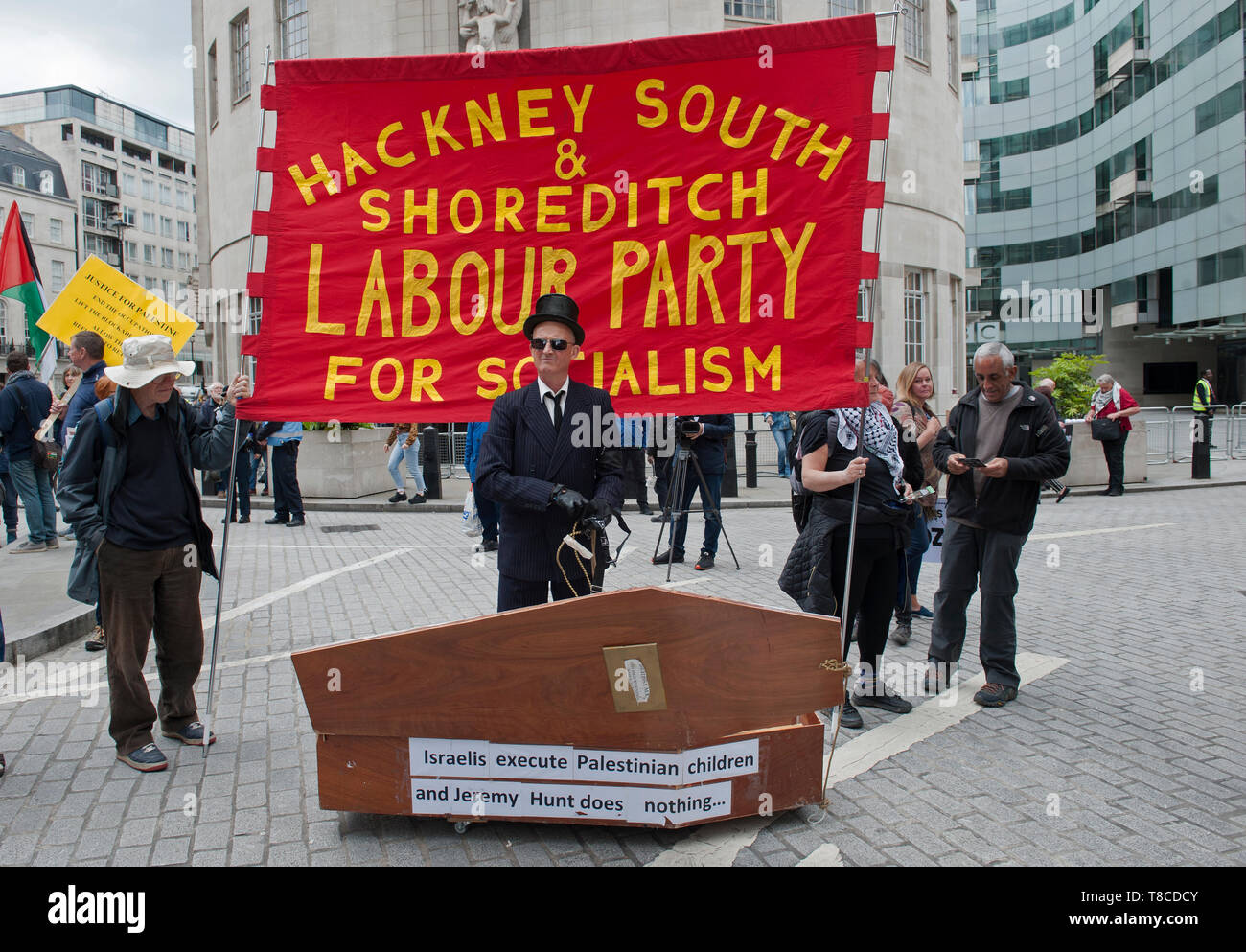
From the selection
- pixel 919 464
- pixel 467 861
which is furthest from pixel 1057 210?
pixel 467 861

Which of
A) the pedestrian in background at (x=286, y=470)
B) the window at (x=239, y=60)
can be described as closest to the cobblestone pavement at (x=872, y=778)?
the pedestrian in background at (x=286, y=470)

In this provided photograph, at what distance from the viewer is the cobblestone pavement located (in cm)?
340

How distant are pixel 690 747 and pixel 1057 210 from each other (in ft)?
227

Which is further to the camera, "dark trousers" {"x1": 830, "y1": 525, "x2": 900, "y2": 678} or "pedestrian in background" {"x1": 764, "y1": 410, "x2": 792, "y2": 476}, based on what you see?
"pedestrian in background" {"x1": 764, "y1": 410, "x2": 792, "y2": 476}

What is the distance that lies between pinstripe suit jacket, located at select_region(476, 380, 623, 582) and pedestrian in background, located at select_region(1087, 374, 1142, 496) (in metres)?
13.9

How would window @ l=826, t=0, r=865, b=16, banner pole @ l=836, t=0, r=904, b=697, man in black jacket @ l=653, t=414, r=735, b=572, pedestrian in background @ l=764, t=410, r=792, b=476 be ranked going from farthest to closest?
1. window @ l=826, t=0, r=865, b=16
2. pedestrian in background @ l=764, t=410, r=792, b=476
3. man in black jacket @ l=653, t=414, r=735, b=572
4. banner pole @ l=836, t=0, r=904, b=697

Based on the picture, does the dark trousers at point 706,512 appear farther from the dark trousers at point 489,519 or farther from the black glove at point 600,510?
the black glove at point 600,510

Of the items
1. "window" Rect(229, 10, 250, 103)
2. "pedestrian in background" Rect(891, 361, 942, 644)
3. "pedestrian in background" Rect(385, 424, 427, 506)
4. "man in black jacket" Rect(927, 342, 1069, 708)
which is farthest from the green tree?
"window" Rect(229, 10, 250, 103)

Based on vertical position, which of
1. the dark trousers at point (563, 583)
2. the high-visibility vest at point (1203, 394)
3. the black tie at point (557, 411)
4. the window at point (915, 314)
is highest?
the window at point (915, 314)

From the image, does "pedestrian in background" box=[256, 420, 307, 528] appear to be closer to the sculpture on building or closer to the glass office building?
the sculpture on building

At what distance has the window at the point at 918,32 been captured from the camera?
28016 millimetres

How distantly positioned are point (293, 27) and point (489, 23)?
7551 mm

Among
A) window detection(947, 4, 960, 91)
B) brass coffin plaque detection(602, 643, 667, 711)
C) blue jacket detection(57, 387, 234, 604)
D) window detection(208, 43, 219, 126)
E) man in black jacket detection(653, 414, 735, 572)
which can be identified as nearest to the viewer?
brass coffin plaque detection(602, 643, 667, 711)

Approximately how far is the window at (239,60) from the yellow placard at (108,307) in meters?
27.1
